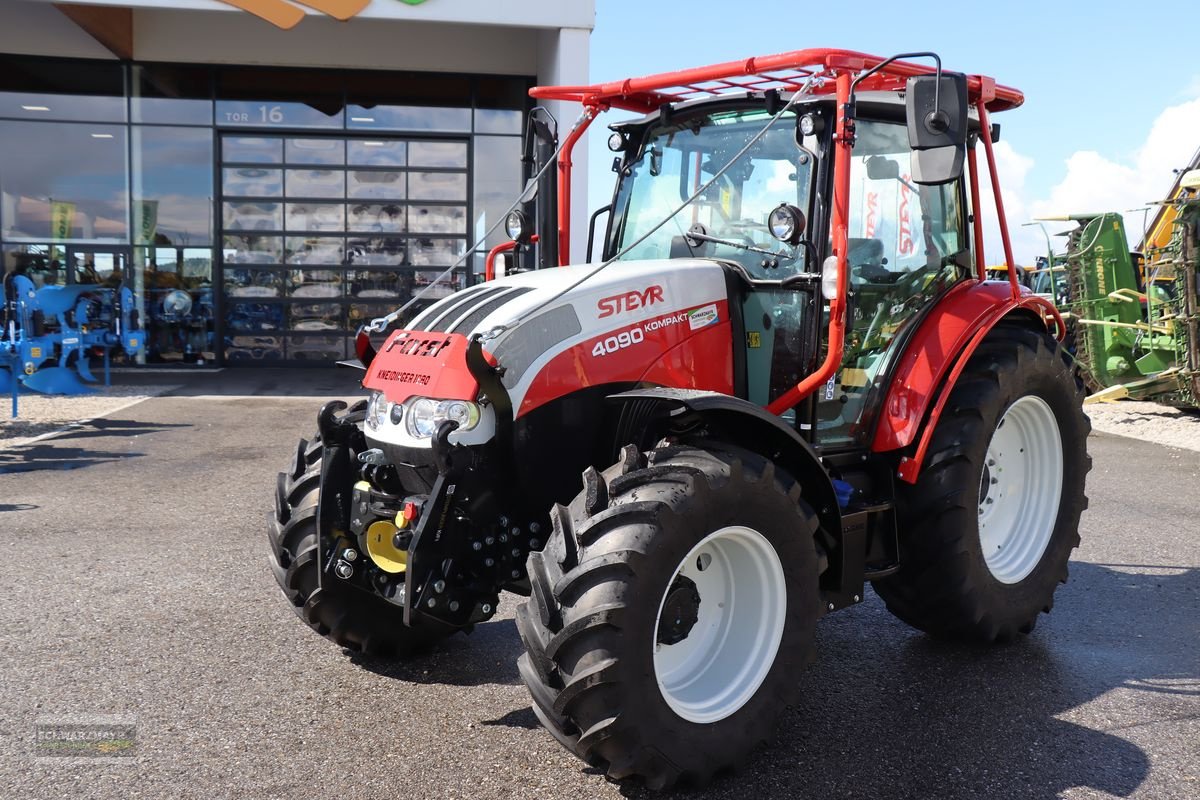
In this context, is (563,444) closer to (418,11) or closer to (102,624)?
Answer: (102,624)

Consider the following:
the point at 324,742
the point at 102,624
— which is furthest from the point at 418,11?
the point at 324,742

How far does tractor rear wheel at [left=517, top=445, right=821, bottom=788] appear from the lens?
9.76ft

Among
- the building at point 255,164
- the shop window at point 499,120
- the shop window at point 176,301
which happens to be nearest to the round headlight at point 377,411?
the building at point 255,164

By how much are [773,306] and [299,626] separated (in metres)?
2.56

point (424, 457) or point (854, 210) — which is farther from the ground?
point (854, 210)

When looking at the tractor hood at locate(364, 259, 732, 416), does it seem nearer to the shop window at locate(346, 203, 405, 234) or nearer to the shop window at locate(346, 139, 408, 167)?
the shop window at locate(346, 203, 405, 234)

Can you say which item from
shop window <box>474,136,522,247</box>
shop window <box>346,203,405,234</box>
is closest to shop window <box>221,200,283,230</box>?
shop window <box>346,203,405,234</box>

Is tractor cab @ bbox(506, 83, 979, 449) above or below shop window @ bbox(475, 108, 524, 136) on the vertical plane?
below

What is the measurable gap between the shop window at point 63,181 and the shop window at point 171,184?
259mm

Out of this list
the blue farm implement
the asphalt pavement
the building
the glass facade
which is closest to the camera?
the asphalt pavement

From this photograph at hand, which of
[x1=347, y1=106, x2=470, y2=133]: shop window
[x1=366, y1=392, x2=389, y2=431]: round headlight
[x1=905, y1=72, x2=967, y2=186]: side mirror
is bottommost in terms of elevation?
[x1=366, y1=392, x2=389, y2=431]: round headlight

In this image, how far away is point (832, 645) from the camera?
4609mm

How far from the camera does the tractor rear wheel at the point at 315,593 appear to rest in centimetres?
401

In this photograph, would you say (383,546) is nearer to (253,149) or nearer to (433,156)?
(433,156)
